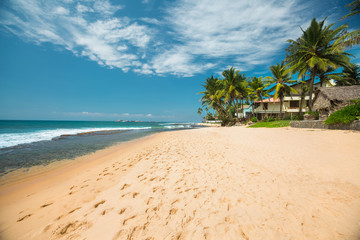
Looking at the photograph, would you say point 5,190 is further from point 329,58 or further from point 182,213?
point 329,58

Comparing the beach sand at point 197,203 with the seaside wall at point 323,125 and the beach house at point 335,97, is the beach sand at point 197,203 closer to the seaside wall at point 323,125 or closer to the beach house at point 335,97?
the seaside wall at point 323,125

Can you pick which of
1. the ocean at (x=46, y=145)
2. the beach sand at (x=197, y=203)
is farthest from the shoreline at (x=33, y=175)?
the ocean at (x=46, y=145)

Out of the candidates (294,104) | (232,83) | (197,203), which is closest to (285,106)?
(294,104)

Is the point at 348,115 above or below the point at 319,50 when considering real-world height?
below

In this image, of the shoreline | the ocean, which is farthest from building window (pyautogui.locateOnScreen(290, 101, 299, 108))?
the shoreline

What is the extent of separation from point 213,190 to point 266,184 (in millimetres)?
1301

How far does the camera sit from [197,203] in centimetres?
250

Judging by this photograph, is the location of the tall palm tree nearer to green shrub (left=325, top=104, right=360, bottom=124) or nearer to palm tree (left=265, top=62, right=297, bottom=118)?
palm tree (left=265, top=62, right=297, bottom=118)

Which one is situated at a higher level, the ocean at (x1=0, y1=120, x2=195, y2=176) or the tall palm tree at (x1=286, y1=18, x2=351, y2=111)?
the tall palm tree at (x1=286, y1=18, x2=351, y2=111)

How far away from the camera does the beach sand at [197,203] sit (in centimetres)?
189

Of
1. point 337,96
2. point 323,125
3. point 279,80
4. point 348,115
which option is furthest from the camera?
point 279,80

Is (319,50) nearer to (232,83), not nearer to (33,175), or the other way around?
(232,83)

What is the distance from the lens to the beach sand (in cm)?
189

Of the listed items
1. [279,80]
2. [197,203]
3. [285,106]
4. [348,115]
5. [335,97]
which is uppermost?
[279,80]
